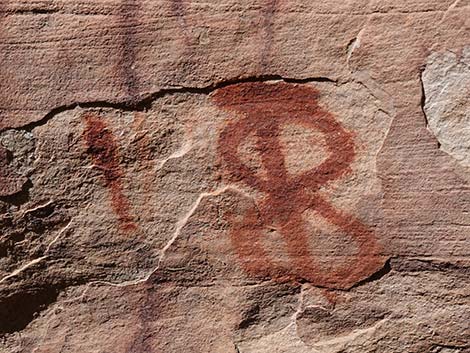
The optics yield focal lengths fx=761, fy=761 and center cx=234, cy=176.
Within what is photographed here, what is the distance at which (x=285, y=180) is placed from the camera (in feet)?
4.17

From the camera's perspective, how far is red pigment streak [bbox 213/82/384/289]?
1250 millimetres

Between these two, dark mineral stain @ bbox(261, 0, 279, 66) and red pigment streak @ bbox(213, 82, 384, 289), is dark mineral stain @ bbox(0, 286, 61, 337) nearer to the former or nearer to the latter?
red pigment streak @ bbox(213, 82, 384, 289)

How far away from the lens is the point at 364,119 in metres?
1.24

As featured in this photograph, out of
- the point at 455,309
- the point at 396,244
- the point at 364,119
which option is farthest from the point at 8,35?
the point at 455,309

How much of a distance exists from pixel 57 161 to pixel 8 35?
0.23 m

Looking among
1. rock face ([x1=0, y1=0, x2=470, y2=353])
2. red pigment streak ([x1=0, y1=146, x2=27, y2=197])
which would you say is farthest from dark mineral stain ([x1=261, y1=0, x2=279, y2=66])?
red pigment streak ([x1=0, y1=146, x2=27, y2=197])

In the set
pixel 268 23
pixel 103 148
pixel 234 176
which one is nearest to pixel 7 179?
pixel 103 148

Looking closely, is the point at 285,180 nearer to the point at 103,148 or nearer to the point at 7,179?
the point at 103,148

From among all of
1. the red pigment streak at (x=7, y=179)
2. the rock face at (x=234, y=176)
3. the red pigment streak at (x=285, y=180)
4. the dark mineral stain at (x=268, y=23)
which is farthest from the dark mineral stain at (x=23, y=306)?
the dark mineral stain at (x=268, y=23)

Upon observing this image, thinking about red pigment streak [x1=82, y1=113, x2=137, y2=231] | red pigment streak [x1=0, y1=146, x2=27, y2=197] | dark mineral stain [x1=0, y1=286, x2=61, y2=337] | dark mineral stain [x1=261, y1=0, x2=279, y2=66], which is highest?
dark mineral stain [x1=261, y1=0, x2=279, y2=66]

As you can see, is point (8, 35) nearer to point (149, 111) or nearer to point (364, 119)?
point (149, 111)

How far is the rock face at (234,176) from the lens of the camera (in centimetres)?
123

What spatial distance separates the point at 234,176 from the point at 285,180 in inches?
3.4

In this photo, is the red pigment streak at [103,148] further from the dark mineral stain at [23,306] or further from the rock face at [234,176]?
the dark mineral stain at [23,306]
